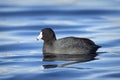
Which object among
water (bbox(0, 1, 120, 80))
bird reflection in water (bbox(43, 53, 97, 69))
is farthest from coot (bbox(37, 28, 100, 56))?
water (bbox(0, 1, 120, 80))

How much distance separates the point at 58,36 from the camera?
22062 millimetres

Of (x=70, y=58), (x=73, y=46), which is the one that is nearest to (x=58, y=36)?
(x=73, y=46)

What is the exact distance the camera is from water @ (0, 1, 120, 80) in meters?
15.3

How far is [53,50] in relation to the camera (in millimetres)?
18719

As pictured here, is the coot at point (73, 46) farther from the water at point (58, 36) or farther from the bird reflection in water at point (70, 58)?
the water at point (58, 36)

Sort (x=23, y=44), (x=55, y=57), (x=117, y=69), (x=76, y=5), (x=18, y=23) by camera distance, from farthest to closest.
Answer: (x=76, y=5) → (x=18, y=23) → (x=23, y=44) → (x=55, y=57) → (x=117, y=69)

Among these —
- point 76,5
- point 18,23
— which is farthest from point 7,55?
point 76,5

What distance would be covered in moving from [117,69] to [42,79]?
2163 millimetres

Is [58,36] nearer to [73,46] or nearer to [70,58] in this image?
[73,46]

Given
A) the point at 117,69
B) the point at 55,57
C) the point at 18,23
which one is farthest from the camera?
the point at 18,23

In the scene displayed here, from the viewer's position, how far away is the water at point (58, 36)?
15289 mm

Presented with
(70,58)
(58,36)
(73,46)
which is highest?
(58,36)

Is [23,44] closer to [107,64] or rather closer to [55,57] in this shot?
[55,57]

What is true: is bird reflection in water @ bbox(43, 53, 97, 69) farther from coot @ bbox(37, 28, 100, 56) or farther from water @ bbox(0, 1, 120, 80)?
coot @ bbox(37, 28, 100, 56)
